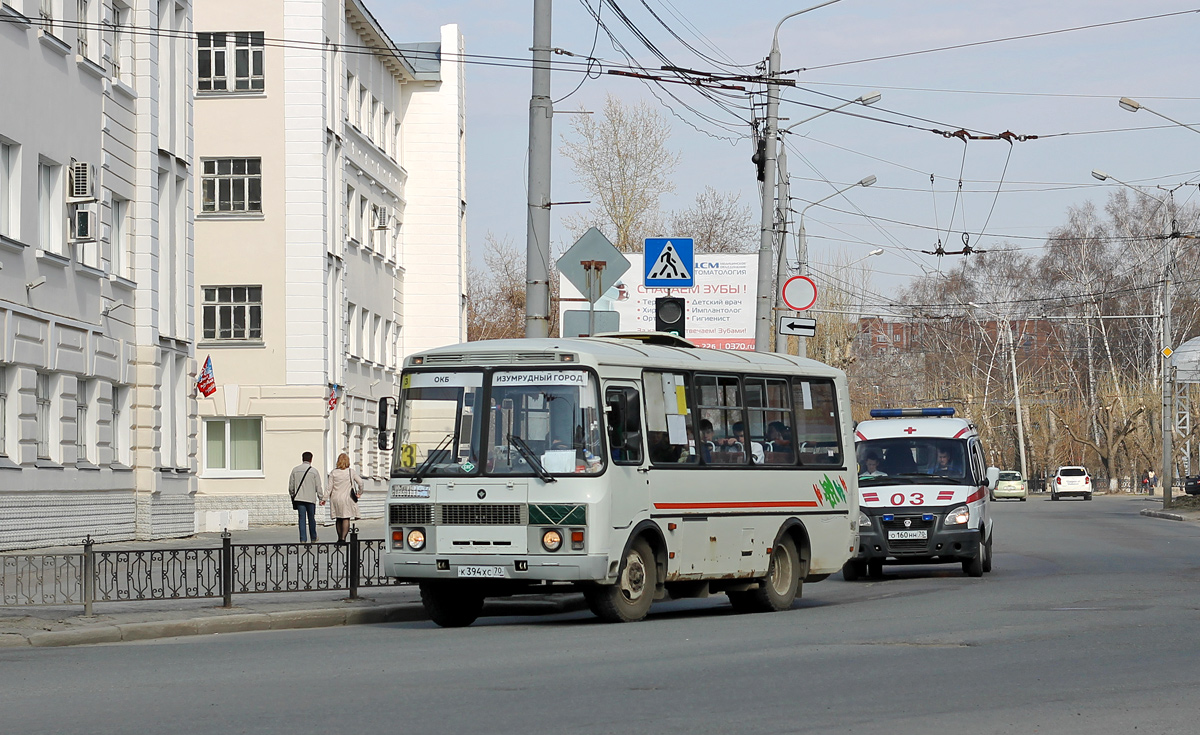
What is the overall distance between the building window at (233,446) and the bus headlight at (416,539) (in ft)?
93.3

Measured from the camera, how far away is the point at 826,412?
18438 millimetres

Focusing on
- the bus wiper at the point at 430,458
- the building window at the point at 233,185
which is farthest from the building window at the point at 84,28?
the bus wiper at the point at 430,458

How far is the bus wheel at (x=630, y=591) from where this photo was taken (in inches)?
585

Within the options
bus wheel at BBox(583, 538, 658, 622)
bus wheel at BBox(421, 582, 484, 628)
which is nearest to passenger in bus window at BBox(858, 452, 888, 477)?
bus wheel at BBox(583, 538, 658, 622)

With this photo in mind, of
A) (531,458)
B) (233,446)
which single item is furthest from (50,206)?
(233,446)

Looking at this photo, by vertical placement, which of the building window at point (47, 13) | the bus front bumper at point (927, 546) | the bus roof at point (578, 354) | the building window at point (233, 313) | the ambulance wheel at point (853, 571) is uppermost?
the building window at point (47, 13)

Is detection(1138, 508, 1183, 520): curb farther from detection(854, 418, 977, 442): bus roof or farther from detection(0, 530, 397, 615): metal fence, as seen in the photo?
detection(0, 530, 397, 615): metal fence

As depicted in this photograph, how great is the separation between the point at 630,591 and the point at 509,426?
1.89 m

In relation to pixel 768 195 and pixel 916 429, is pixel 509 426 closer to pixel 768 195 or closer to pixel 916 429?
pixel 916 429

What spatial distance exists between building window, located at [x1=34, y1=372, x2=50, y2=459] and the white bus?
496 inches

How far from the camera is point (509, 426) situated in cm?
1505

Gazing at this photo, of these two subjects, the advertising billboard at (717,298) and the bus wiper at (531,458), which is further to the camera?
the advertising billboard at (717,298)

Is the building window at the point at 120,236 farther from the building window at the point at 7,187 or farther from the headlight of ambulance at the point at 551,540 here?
the headlight of ambulance at the point at 551,540

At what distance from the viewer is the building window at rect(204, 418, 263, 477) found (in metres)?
42.8
